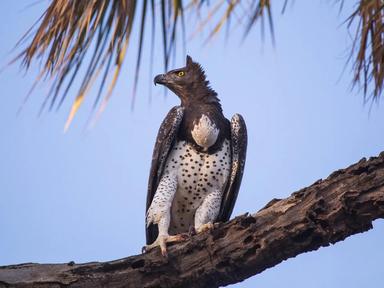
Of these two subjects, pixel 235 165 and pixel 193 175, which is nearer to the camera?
pixel 193 175

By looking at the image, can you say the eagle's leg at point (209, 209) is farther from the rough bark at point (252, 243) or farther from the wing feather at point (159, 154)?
the rough bark at point (252, 243)

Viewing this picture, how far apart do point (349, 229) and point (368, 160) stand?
512mm

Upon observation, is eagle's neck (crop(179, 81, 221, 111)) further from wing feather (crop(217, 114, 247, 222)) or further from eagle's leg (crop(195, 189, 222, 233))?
eagle's leg (crop(195, 189, 222, 233))

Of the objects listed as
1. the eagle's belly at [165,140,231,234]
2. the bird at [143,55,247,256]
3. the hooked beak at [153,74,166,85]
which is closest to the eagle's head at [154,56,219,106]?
the hooked beak at [153,74,166,85]

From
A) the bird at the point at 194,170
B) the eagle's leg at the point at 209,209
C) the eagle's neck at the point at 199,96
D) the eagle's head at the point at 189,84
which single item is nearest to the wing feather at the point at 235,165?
the bird at the point at 194,170

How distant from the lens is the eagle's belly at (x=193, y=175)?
7.30m

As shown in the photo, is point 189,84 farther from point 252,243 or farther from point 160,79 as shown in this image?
point 252,243

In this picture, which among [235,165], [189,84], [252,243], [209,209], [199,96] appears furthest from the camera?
[189,84]

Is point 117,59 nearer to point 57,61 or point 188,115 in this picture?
point 57,61

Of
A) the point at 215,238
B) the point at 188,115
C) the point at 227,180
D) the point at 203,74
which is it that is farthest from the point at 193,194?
the point at 215,238

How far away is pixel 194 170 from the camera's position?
7.30 metres

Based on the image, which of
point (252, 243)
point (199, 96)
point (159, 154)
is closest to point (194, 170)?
point (159, 154)

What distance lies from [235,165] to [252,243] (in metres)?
2.79

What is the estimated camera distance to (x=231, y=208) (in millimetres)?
7559
